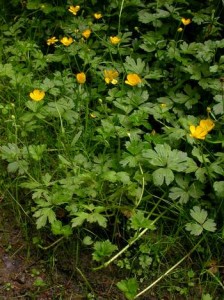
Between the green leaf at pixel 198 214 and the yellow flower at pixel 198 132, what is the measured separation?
11.4 inches

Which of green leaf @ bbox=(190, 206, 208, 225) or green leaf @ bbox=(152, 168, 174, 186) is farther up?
green leaf @ bbox=(152, 168, 174, 186)

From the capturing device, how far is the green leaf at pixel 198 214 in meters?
1.82

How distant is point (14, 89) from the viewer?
95.5 inches

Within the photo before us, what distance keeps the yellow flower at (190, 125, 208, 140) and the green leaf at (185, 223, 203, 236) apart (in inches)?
13.9

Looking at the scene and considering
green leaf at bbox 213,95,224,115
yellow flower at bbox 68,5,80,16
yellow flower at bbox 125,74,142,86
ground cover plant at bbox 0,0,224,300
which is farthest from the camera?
yellow flower at bbox 68,5,80,16

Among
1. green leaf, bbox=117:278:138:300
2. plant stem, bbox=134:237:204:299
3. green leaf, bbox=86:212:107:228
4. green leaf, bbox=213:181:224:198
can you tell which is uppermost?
green leaf, bbox=213:181:224:198

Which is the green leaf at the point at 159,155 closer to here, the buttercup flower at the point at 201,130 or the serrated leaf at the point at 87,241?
the buttercup flower at the point at 201,130

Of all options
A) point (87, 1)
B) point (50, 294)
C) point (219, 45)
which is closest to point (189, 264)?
point (50, 294)

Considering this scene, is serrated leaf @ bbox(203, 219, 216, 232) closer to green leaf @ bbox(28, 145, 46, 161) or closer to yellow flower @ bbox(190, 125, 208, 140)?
yellow flower @ bbox(190, 125, 208, 140)

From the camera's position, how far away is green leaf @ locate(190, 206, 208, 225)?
1.82 meters

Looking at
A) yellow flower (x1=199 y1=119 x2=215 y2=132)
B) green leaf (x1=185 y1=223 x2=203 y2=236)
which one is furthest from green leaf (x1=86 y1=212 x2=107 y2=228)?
yellow flower (x1=199 y1=119 x2=215 y2=132)

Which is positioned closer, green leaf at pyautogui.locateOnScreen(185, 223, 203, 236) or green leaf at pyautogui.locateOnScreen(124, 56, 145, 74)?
green leaf at pyautogui.locateOnScreen(185, 223, 203, 236)

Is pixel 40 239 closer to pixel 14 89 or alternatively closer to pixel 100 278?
pixel 100 278

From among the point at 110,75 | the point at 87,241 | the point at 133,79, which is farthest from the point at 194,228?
the point at 110,75
